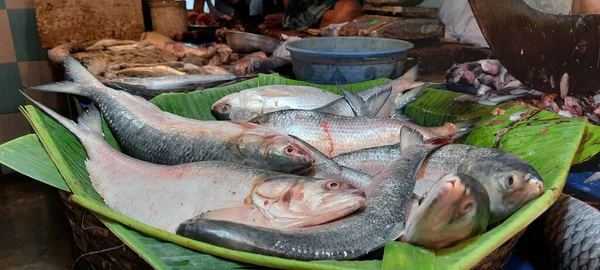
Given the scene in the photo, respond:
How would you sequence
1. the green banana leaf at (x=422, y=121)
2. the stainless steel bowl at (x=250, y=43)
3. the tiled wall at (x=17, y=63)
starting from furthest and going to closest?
the tiled wall at (x=17, y=63)
the stainless steel bowl at (x=250, y=43)
the green banana leaf at (x=422, y=121)

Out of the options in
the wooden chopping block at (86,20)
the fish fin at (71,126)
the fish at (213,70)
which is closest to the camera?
the fish fin at (71,126)

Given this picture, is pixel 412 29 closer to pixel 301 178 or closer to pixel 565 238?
pixel 565 238

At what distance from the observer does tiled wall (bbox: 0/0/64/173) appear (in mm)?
4828

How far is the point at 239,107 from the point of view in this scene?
7.63 feet

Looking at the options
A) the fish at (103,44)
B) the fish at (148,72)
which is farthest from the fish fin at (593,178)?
the fish at (103,44)

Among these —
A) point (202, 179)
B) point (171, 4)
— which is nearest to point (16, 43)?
point (171, 4)

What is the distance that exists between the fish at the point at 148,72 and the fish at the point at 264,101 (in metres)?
1.42

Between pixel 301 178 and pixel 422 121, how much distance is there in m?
1.39

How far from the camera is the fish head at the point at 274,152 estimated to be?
1515 millimetres

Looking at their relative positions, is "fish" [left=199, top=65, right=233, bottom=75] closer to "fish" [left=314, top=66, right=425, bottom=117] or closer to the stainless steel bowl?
the stainless steel bowl

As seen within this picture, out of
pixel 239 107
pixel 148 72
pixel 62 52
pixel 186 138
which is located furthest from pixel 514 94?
pixel 62 52

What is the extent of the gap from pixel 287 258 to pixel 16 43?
534 centimetres

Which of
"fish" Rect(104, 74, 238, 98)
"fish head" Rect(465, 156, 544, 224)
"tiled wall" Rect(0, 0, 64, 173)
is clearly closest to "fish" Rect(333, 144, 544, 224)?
"fish head" Rect(465, 156, 544, 224)

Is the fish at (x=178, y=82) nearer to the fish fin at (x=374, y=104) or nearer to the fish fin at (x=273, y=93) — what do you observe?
the fish fin at (x=273, y=93)
